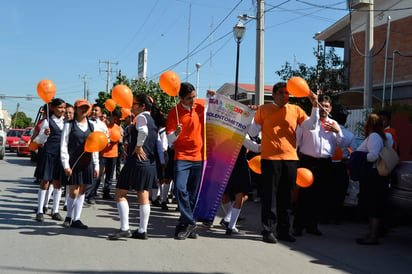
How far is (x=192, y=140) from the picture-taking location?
20.4ft

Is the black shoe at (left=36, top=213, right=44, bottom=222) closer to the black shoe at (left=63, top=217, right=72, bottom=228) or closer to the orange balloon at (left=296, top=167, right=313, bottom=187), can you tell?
the black shoe at (left=63, top=217, right=72, bottom=228)

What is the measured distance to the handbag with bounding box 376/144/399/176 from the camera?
6.06m

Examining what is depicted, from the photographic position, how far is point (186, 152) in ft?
20.3

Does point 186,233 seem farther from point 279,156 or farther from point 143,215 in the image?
point 279,156

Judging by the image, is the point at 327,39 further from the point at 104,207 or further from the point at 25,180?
the point at 104,207

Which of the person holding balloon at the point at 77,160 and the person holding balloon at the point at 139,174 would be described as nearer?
the person holding balloon at the point at 139,174

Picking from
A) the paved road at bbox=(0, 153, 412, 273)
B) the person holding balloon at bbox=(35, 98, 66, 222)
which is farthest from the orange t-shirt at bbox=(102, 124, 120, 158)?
the paved road at bbox=(0, 153, 412, 273)

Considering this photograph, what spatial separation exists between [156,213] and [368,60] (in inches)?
482

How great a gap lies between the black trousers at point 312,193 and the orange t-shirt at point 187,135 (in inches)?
65.6

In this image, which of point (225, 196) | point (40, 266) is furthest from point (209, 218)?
point (40, 266)

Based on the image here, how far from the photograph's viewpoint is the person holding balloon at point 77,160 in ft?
21.9

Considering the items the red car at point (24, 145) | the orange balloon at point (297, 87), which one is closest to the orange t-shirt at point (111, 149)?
the orange balloon at point (297, 87)

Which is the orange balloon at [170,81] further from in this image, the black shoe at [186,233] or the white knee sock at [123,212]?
the black shoe at [186,233]

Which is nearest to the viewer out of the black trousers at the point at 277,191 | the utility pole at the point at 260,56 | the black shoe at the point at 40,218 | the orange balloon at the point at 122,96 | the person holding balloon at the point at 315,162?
the black trousers at the point at 277,191
